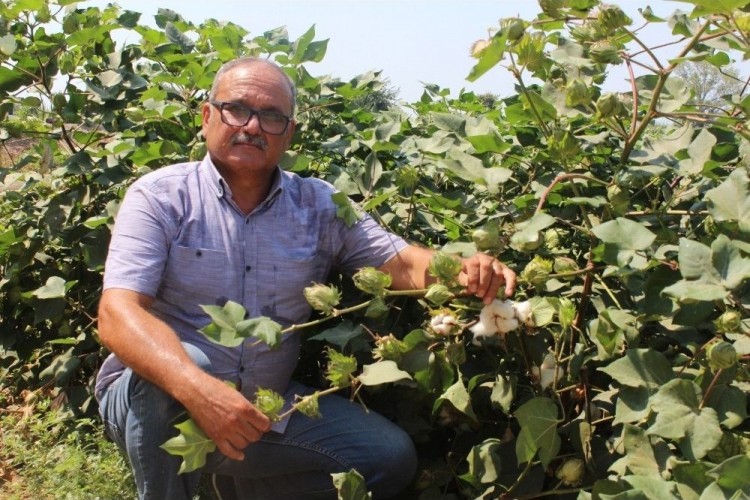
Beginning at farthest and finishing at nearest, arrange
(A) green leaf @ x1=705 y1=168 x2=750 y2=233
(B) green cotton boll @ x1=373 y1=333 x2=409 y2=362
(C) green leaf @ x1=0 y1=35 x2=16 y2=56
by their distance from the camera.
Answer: (C) green leaf @ x1=0 y1=35 x2=16 y2=56, (B) green cotton boll @ x1=373 y1=333 x2=409 y2=362, (A) green leaf @ x1=705 y1=168 x2=750 y2=233

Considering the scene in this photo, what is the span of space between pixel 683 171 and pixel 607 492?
686 millimetres

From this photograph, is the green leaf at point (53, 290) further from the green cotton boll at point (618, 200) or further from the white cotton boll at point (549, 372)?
the green cotton boll at point (618, 200)

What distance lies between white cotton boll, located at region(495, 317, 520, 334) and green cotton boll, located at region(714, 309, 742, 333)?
0.42 metres

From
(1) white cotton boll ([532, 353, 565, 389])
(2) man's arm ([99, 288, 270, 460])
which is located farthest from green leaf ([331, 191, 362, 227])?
(1) white cotton boll ([532, 353, 565, 389])

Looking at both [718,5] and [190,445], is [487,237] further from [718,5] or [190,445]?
[190,445]

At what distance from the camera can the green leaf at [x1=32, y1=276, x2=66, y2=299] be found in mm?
2654

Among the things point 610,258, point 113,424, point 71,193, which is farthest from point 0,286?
point 610,258

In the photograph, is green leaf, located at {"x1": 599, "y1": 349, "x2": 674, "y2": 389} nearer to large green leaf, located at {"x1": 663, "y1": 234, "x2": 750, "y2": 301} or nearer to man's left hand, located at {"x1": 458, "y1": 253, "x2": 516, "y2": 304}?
large green leaf, located at {"x1": 663, "y1": 234, "x2": 750, "y2": 301}

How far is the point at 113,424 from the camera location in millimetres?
2170

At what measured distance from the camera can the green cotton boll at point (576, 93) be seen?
1717mm

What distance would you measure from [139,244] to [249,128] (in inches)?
16.6

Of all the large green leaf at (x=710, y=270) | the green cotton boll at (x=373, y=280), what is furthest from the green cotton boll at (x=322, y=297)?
the large green leaf at (x=710, y=270)

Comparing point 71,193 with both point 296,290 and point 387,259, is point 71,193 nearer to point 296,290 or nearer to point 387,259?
point 296,290

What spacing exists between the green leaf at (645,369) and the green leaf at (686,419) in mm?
89
